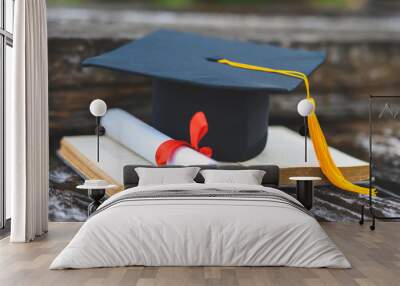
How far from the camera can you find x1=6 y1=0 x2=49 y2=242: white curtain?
4.94m

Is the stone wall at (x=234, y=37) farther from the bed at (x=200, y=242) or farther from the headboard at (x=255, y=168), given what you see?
the bed at (x=200, y=242)

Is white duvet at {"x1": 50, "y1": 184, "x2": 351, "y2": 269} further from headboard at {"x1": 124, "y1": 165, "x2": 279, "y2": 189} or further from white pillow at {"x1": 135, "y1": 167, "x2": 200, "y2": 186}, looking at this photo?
headboard at {"x1": 124, "y1": 165, "x2": 279, "y2": 189}

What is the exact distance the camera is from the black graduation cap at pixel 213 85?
5.49 m

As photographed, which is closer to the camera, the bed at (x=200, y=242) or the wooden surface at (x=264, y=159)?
the bed at (x=200, y=242)

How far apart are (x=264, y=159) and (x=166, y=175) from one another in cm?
100

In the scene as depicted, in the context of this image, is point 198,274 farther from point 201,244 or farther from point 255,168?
point 255,168

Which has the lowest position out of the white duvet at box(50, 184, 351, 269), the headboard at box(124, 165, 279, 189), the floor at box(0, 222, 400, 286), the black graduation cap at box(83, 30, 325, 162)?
the floor at box(0, 222, 400, 286)

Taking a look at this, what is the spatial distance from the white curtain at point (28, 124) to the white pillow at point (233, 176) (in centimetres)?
144

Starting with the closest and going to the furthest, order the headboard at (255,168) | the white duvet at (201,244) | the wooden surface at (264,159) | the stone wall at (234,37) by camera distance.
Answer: the white duvet at (201,244)
the headboard at (255,168)
the wooden surface at (264,159)
the stone wall at (234,37)


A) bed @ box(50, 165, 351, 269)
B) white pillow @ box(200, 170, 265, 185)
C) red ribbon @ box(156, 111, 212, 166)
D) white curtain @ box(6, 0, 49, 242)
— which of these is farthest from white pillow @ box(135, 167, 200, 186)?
bed @ box(50, 165, 351, 269)

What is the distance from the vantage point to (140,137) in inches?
233

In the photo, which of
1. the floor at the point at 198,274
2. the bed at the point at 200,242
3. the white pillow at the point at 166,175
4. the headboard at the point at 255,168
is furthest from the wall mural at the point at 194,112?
the bed at the point at 200,242

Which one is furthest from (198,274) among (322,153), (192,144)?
(322,153)

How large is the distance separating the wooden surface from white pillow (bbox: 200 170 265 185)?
0.29 meters
